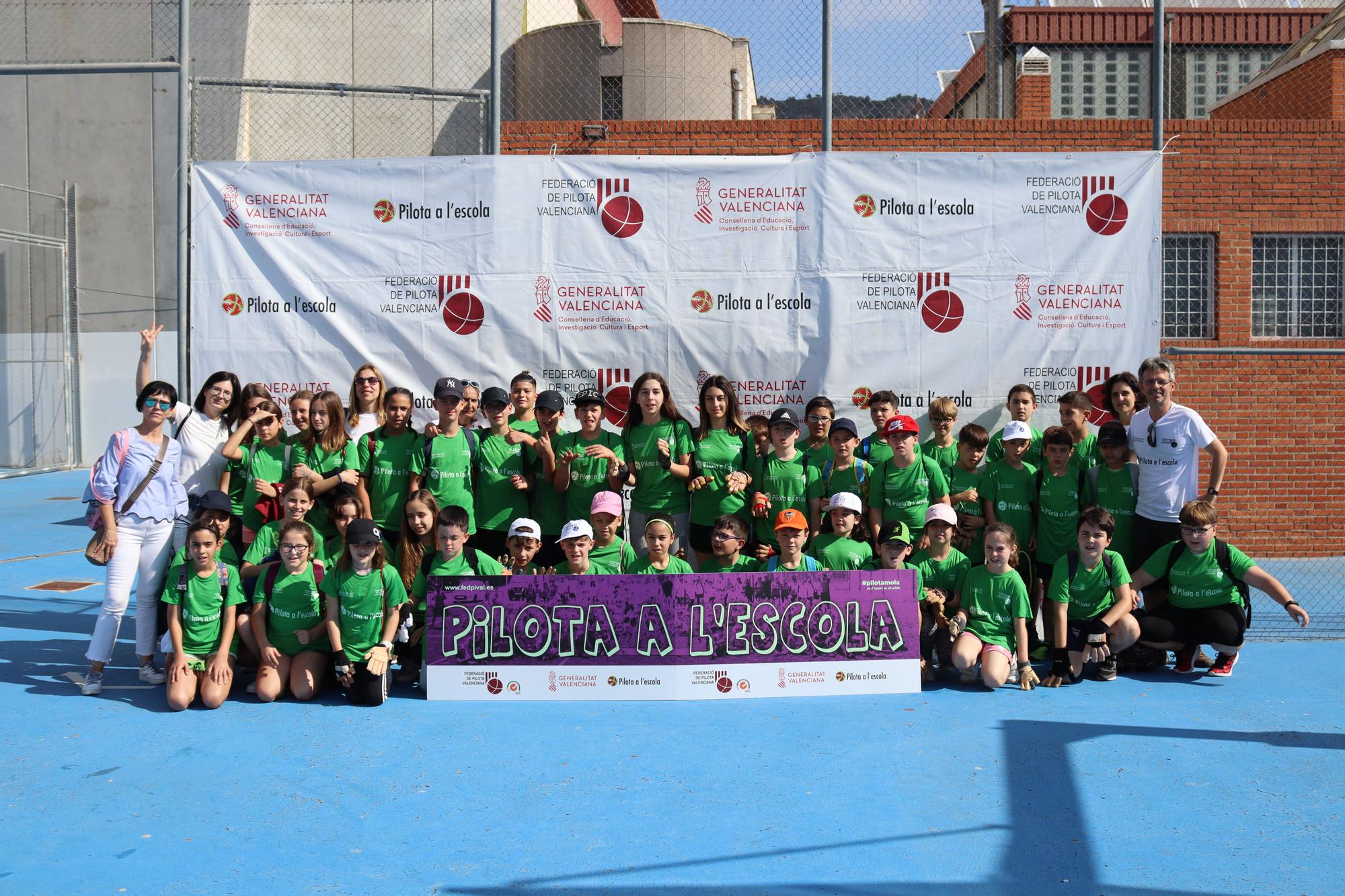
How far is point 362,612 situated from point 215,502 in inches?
45.1

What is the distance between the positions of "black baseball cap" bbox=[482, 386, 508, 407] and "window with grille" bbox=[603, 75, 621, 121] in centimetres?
796

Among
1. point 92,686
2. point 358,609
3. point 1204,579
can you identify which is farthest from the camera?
point 1204,579

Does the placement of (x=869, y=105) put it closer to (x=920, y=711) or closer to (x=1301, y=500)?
(x=920, y=711)

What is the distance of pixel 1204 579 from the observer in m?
6.18

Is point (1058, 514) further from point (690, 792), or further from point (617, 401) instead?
point (690, 792)

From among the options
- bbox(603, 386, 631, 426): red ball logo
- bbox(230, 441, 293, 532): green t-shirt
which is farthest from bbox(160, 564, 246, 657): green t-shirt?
bbox(603, 386, 631, 426): red ball logo

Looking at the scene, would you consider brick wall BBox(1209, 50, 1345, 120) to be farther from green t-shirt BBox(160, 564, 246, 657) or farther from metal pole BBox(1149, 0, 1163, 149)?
green t-shirt BBox(160, 564, 246, 657)

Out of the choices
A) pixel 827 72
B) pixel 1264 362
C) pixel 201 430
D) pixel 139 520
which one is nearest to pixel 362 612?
pixel 139 520

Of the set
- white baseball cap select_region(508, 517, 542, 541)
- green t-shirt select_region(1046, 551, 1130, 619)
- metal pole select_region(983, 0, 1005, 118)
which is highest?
metal pole select_region(983, 0, 1005, 118)

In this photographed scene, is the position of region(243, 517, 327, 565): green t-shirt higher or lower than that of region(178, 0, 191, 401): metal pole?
lower

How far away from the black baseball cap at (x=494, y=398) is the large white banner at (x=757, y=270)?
2.41ft

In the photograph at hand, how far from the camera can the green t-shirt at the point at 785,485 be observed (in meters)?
6.43

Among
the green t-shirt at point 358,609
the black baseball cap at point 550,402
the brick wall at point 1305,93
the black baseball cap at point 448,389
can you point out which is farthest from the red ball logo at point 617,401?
the brick wall at point 1305,93

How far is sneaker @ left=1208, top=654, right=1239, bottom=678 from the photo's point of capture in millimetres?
6238
